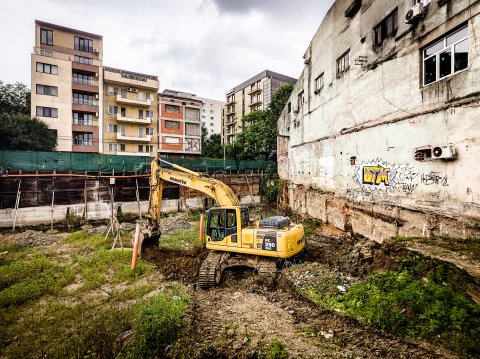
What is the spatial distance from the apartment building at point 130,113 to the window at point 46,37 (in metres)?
6.84

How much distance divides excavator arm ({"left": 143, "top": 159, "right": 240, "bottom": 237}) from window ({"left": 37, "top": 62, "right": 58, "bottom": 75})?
25.9 meters

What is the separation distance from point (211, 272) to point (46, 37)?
A: 118 feet

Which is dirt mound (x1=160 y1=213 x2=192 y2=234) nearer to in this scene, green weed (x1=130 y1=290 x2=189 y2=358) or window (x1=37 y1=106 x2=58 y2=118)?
green weed (x1=130 y1=290 x2=189 y2=358)

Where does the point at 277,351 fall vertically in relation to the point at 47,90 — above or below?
below

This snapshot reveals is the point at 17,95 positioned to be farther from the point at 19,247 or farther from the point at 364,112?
the point at 364,112

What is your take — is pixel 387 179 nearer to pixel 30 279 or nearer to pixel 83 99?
pixel 30 279

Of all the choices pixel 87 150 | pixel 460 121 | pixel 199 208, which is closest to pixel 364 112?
pixel 460 121

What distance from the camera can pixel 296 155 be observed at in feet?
65.7

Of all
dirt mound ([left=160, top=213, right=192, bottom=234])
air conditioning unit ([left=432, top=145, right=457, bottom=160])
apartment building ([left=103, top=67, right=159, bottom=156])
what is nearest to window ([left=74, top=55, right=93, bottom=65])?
apartment building ([left=103, top=67, right=159, bottom=156])

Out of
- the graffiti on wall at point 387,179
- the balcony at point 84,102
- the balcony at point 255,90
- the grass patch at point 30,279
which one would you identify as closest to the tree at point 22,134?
the balcony at point 84,102

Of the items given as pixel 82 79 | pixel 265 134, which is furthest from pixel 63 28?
pixel 265 134

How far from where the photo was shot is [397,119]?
9812 millimetres

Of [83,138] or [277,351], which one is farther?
[83,138]

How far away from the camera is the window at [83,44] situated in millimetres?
30719
